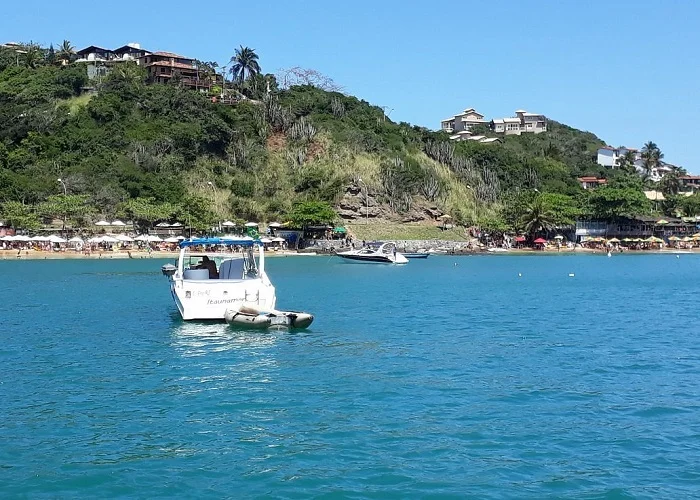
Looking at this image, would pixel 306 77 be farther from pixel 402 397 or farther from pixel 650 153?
pixel 402 397

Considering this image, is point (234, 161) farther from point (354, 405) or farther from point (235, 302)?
point (354, 405)

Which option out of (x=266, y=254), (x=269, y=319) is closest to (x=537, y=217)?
(x=266, y=254)

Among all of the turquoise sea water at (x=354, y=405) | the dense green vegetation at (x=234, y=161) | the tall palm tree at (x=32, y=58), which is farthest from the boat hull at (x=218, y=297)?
the tall palm tree at (x=32, y=58)

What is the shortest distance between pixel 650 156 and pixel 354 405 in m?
175

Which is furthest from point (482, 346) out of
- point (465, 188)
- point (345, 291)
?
point (465, 188)

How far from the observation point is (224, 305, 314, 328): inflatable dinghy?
93.4ft

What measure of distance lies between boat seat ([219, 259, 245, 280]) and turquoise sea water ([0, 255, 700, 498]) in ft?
10.4

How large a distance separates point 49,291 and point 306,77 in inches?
4698

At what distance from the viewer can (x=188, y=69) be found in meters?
143

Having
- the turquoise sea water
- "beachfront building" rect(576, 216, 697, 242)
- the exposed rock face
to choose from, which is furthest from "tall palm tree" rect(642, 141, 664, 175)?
the turquoise sea water

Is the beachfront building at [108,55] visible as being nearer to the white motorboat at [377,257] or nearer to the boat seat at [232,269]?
the white motorboat at [377,257]

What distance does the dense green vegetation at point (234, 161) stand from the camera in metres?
99.4

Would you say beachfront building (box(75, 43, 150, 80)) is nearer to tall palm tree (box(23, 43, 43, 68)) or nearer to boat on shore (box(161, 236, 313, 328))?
tall palm tree (box(23, 43, 43, 68))

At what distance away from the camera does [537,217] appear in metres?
118
